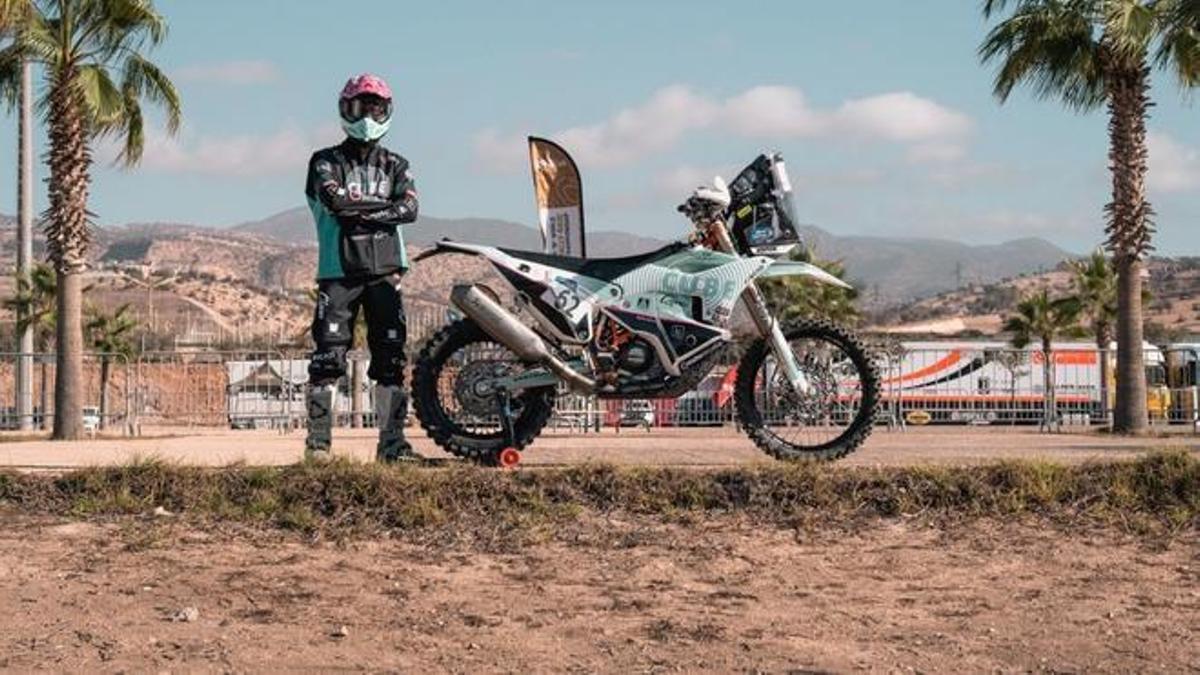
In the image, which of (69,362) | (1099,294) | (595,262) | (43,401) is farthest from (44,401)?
(1099,294)

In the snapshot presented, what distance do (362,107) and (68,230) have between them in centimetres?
1665

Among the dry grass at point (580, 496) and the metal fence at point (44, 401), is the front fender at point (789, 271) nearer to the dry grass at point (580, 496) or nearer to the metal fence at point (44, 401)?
the dry grass at point (580, 496)

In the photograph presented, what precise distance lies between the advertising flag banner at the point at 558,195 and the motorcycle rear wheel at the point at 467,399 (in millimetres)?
1081

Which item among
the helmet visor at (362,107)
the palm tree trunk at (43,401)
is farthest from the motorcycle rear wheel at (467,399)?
the palm tree trunk at (43,401)

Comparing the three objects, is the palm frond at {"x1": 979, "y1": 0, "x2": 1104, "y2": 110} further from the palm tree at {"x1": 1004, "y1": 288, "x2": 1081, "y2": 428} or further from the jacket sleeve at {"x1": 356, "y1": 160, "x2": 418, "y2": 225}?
the palm tree at {"x1": 1004, "y1": 288, "x2": 1081, "y2": 428}

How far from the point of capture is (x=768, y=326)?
785cm

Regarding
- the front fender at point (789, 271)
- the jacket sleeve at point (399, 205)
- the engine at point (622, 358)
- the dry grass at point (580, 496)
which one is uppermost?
the jacket sleeve at point (399, 205)

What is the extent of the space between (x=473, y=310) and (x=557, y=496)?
50.8 inches

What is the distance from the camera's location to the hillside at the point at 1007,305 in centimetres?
11012

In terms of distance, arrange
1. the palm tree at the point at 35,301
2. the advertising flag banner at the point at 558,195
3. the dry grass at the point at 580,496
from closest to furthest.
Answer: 1. the dry grass at the point at 580,496
2. the advertising flag banner at the point at 558,195
3. the palm tree at the point at 35,301

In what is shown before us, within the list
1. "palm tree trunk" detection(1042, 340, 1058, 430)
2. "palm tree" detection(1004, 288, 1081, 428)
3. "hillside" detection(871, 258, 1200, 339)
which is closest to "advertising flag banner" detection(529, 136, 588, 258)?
"palm tree trunk" detection(1042, 340, 1058, 430)

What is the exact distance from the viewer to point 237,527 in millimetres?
6641

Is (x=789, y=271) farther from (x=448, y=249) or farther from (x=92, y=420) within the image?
(x=92, y=420)

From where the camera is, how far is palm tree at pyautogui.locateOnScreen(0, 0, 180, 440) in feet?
70.6
